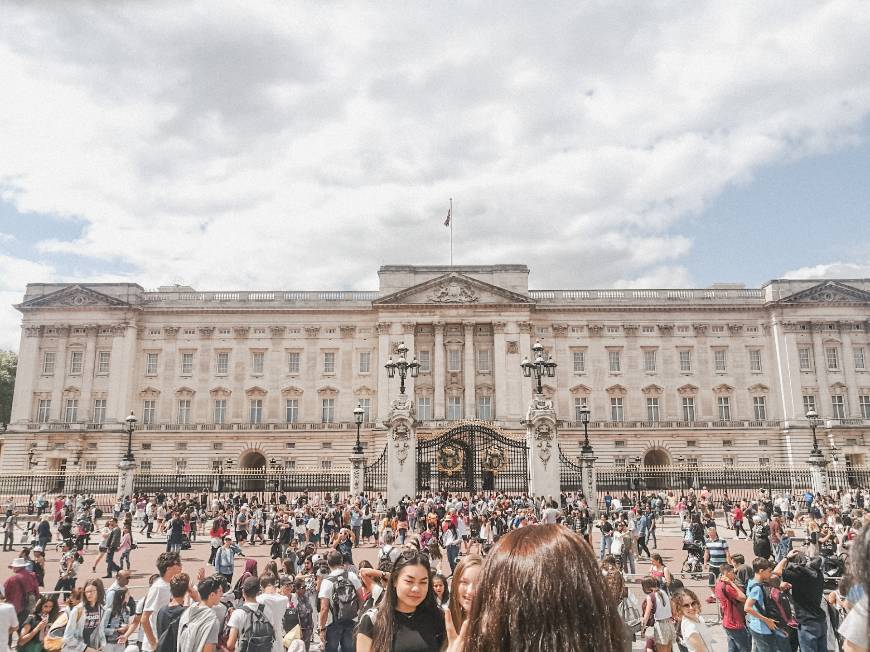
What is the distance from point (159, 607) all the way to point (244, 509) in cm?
1858

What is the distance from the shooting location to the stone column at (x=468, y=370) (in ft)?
169

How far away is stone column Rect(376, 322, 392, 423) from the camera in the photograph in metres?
51.1

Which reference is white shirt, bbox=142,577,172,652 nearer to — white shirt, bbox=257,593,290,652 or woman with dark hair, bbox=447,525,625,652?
white shirt, bbox=257,593,290,652

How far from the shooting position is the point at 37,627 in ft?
25.1

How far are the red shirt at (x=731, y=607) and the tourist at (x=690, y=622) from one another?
127 cm

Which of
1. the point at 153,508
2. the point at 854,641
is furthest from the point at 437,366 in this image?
the point at 854,641

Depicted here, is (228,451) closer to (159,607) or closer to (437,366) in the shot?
(437,366)

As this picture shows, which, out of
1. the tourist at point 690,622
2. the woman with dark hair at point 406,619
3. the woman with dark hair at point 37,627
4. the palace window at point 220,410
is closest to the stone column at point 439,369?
the palace window at point 220,410

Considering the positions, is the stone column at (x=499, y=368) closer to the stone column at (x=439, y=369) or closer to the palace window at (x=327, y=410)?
the stone column at (x=439, y=369)

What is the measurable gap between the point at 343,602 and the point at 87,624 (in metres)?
3.20

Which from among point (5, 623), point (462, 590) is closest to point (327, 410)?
point (5, 623)

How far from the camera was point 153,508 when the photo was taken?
2878 centimetres

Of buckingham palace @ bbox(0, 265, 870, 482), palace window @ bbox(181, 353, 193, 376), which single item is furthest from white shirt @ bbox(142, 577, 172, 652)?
palace window @ bbox(181, 353, 193, 376)

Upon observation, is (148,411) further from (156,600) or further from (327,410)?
(156,600)
